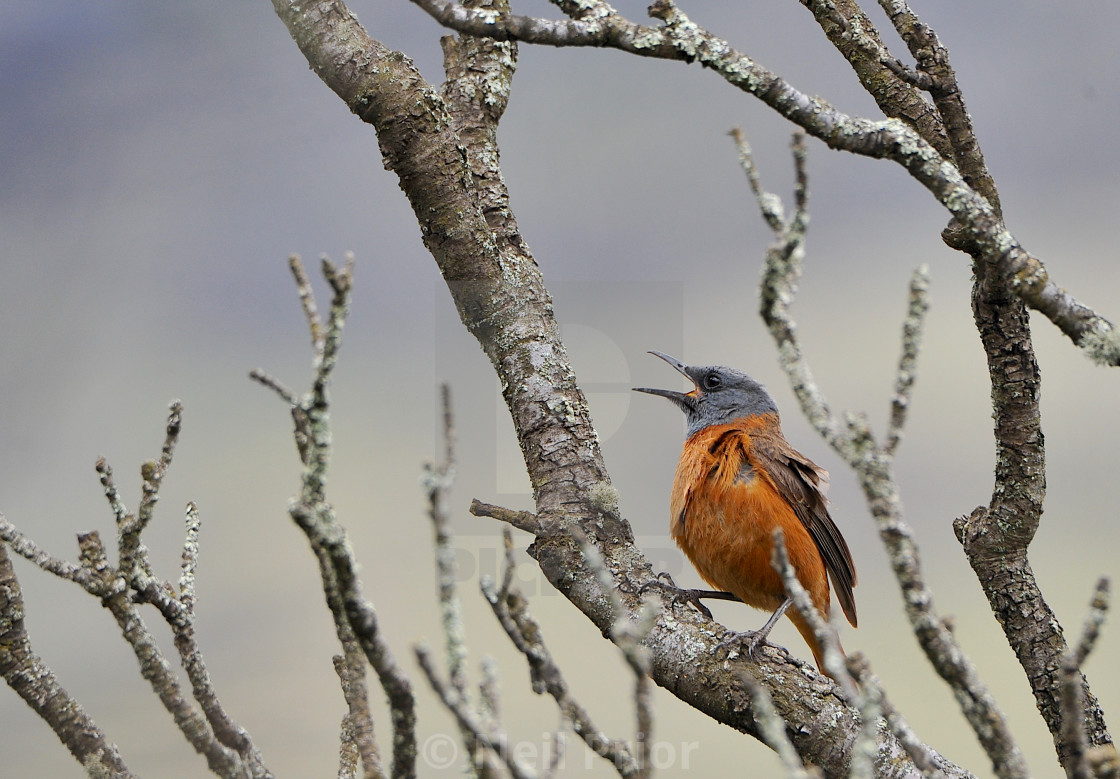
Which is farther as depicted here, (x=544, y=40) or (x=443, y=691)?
(x=544, y=40)

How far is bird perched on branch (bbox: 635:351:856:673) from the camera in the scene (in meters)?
4.77

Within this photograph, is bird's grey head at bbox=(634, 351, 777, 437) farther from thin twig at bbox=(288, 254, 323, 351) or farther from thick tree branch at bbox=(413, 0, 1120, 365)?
thin twig at bbox=(288, 254, 323, 351)

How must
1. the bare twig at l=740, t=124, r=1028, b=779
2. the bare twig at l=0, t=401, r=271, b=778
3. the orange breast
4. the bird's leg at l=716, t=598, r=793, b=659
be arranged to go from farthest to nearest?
1. the orange breast
2. the bird's leg at l=716, t=598, r=793, b=659
3. the bare twig at l=0, t=401, r=271, b=778
4. the bare twig at l=740, t=124, r=1028, b=779

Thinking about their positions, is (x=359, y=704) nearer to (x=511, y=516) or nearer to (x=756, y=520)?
(x=511, y=516)

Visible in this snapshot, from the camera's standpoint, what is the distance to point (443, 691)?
1689 mm

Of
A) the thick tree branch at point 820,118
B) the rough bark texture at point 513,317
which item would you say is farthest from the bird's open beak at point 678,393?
the thick tree branch at point 820,118

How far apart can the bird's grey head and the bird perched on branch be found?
0.30 m

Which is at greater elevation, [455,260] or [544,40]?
[455,260]

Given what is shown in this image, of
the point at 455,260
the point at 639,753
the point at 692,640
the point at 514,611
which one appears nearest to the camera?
the point at 639,753

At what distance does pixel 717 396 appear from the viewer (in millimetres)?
5746

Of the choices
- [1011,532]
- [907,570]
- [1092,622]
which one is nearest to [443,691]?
[907,570]

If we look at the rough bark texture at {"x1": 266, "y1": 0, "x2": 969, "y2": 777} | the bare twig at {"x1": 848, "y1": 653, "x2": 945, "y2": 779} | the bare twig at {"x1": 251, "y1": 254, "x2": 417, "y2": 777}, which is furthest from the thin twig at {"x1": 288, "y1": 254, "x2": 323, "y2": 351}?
the rough bark texture at {"x1": 266, "y1": 0, "x2": 969, "y2": 777}

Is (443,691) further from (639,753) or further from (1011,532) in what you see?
(1011,532)

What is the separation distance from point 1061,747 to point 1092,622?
230 cm
